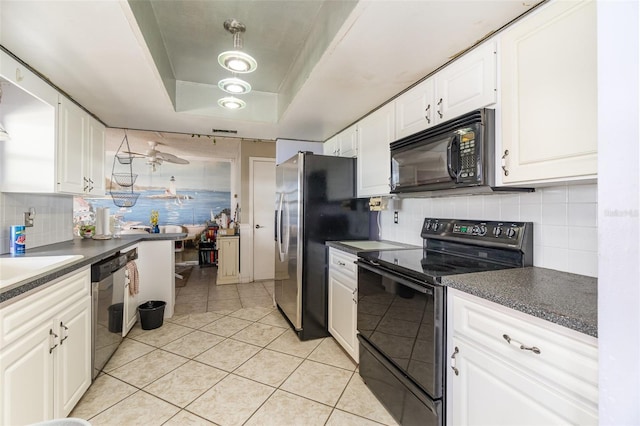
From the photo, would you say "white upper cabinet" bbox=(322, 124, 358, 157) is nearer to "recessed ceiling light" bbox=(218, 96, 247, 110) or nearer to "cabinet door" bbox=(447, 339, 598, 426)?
"recessed ceiling light" bbox=(218, 96, 247, 110)

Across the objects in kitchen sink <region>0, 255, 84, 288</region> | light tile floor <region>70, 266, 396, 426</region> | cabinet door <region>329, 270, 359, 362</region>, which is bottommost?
light tile floor <region>70, 266, 396, 426</region>

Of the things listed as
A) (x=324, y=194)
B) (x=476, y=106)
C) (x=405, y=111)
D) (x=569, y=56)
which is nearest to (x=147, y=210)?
(x=324, y=194)

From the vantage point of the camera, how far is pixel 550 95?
125 centimetres

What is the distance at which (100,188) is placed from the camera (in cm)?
290

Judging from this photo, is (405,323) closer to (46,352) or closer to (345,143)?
(46,352)

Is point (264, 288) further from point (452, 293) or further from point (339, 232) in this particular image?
point (452, 293)

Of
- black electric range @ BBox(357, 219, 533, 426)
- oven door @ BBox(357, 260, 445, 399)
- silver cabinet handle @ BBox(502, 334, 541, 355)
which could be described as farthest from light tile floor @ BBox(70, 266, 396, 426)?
silver cabinet handle @ BBox(502, 334, 541, 355)

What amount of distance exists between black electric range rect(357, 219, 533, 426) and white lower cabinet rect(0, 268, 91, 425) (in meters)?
1.72

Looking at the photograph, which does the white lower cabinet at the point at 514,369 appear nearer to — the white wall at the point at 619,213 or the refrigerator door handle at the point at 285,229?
the white wall at the point at 619,213

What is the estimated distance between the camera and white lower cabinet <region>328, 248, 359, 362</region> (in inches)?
89.5

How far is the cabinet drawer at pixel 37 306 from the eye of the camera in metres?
1.16

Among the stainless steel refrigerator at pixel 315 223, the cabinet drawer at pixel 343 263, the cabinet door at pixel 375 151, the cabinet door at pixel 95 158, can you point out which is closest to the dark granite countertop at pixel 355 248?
the cabinet drawer at pixel 343 263

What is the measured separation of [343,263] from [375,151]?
1.01 meters

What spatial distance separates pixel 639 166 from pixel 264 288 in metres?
4.45
